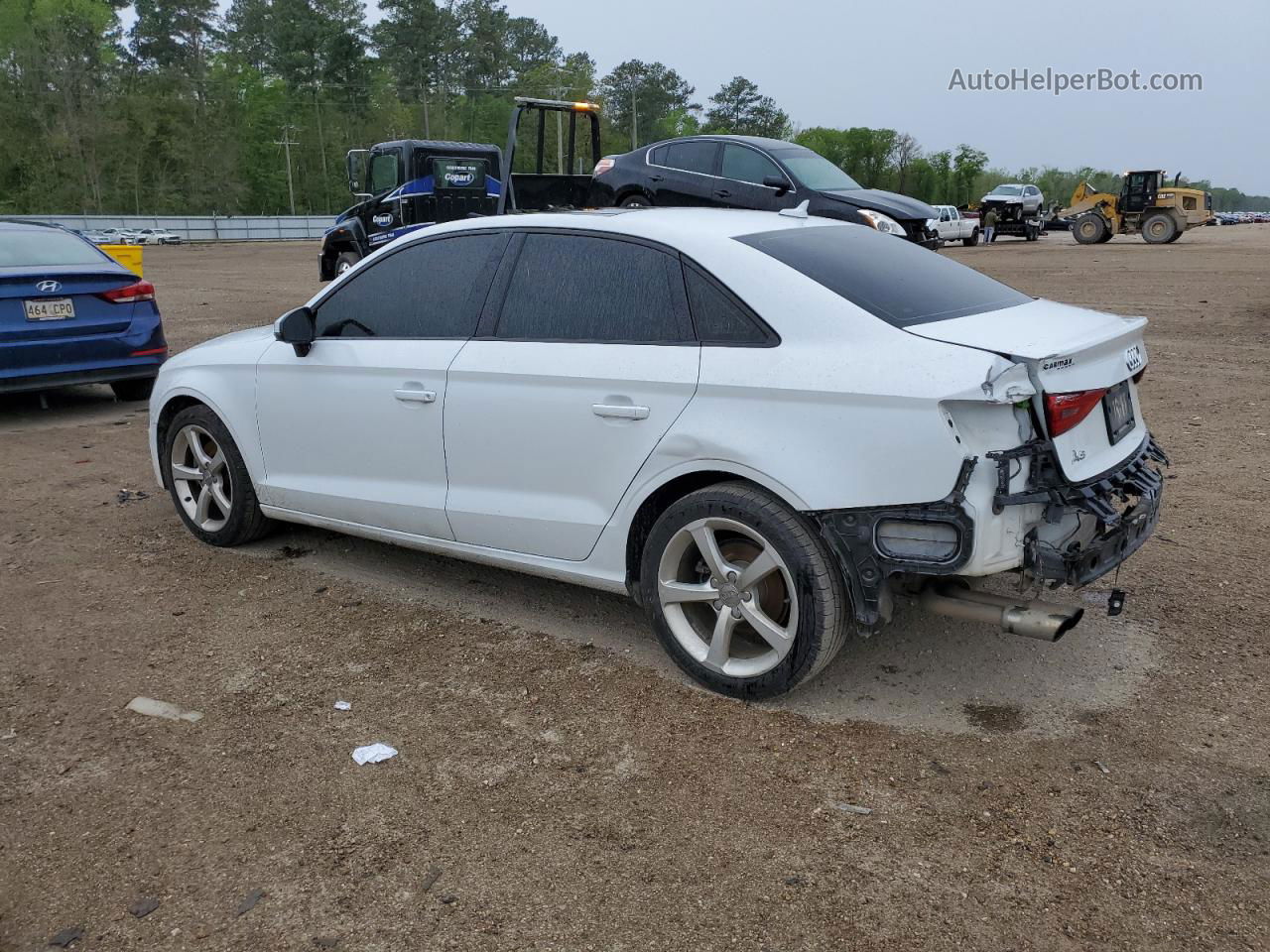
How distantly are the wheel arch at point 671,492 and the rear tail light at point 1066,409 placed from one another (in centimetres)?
78

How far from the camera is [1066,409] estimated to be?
3281mm

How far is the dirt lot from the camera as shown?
2.64m

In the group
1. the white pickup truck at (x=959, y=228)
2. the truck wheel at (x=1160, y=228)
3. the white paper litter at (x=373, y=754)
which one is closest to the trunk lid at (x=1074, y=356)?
the white paper litter at (x=373, y=754)

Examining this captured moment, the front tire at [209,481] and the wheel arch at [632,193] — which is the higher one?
the wheel arch at [632,193]

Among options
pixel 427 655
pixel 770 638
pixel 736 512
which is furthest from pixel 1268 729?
pixel 427 655

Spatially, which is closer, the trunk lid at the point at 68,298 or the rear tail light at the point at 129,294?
the trunk lid at the point at 68,298

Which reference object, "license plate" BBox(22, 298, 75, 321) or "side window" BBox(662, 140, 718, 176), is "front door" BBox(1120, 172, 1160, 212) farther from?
"license plate" BBox(22, 298, 75, 321)

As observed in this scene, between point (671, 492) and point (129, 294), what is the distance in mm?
6402

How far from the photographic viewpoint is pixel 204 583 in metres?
4.98

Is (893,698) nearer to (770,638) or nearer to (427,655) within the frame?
(770,638)

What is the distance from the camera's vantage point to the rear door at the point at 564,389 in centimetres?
377

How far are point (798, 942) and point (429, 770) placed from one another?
130 cm

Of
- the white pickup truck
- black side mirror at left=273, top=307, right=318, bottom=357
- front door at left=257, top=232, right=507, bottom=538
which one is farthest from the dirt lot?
the white pickup truck

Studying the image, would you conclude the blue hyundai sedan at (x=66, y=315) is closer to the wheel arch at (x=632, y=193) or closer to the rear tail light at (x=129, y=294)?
the rear tail light at (x=129, y=294)
